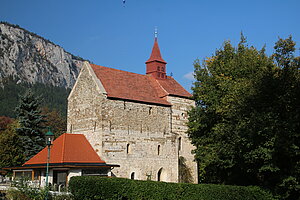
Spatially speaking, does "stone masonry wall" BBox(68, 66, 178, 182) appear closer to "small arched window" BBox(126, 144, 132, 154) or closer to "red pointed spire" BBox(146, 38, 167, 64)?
"small arched window" BBox(126, 144, 132, 154)

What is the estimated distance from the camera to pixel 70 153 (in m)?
29.0

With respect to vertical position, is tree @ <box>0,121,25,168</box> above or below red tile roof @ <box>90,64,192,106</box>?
below

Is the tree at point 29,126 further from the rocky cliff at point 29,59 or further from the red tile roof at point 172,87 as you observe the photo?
the rocky cliff at point 29,59

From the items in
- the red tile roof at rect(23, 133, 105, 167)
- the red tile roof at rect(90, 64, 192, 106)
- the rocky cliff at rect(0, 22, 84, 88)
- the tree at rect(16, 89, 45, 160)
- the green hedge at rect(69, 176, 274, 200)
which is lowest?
the green hedge at rect(69, 176, 274, 200)

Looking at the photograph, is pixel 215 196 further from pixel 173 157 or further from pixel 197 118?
pixel 173 157

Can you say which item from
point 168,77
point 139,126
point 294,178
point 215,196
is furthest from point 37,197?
point 168,77

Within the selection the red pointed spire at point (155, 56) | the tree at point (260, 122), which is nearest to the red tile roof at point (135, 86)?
the red pointed spire at point (155, 56)

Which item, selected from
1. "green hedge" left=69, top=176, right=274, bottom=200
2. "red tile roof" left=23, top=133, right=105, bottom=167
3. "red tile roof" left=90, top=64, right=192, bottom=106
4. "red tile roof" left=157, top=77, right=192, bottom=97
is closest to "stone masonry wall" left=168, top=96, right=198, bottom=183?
"red tile roof" left=157, top=77, right=192, bottom=97

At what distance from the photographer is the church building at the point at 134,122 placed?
31.7 meters

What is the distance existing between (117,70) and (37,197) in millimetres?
17057

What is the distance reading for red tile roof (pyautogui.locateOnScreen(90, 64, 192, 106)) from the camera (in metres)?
33.6

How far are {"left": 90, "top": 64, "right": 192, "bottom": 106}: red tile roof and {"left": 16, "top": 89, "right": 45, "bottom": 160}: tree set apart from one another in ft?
33.1

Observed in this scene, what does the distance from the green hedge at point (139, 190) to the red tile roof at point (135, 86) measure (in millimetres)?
10531

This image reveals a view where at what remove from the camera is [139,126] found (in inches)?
1335
